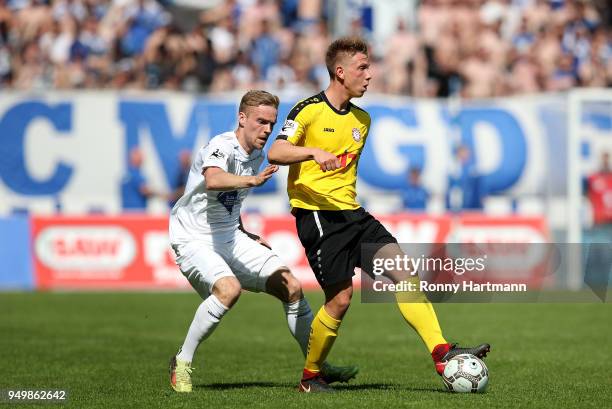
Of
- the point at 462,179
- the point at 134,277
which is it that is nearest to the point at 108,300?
the point at 134,277

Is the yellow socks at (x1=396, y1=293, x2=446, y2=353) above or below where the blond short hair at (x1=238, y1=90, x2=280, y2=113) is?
below

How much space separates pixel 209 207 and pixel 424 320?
6.69ft

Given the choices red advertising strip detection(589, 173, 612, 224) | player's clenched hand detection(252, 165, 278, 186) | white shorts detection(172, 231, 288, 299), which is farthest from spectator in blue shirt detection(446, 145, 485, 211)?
player's clenched hand detection(252, 165, 278, 186)

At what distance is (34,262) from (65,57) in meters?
→ 4.36

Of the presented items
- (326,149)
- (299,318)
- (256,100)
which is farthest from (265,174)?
(299,318)

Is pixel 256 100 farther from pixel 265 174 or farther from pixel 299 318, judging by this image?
pixel 299 318

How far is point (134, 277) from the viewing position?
21672 millimetres

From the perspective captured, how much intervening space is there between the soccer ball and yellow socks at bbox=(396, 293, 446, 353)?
22cm

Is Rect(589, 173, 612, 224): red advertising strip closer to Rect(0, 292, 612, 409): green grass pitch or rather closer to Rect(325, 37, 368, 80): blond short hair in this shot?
Rect(0, 292, 612, 409): green grass pitch

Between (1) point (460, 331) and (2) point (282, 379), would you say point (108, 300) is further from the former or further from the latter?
(2) point (282, 379)

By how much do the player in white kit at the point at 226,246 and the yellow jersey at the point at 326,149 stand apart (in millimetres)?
482

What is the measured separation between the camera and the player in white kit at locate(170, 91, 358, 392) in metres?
9.27

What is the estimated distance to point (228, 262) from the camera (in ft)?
31.9

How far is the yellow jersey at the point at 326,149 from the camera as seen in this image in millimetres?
8859
